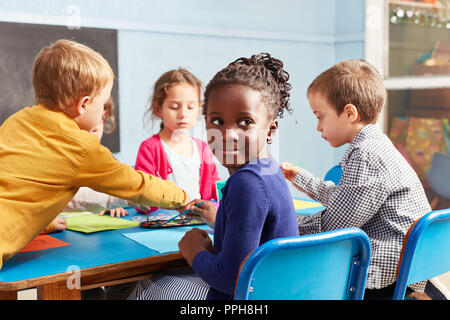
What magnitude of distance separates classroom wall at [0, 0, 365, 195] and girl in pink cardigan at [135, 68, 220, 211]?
133 mm

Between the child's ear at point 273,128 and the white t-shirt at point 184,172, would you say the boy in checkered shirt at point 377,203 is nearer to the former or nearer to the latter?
the child's ear at point 273,128

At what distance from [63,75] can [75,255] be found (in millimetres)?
385

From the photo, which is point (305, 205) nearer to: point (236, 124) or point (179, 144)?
point (179, 144)

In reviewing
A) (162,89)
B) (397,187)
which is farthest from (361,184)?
(162,89)

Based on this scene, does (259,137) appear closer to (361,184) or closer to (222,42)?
(361,184)

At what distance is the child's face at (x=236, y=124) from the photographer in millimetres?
861

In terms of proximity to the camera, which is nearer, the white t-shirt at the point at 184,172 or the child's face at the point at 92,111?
the child's face at the point at 92,111

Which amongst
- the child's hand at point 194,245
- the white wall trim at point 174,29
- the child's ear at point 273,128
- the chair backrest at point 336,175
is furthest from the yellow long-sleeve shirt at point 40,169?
the white wall trim at point 174,29

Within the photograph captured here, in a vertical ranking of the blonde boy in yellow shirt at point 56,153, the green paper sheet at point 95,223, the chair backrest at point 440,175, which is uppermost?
the blonde boy in yellow shirt at point 56,153

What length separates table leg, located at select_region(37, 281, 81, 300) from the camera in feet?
2.81

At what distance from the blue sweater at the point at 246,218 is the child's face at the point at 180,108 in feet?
3.30

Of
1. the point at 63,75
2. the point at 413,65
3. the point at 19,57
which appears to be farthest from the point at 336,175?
the point at 413,65

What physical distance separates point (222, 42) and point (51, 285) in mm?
2294
